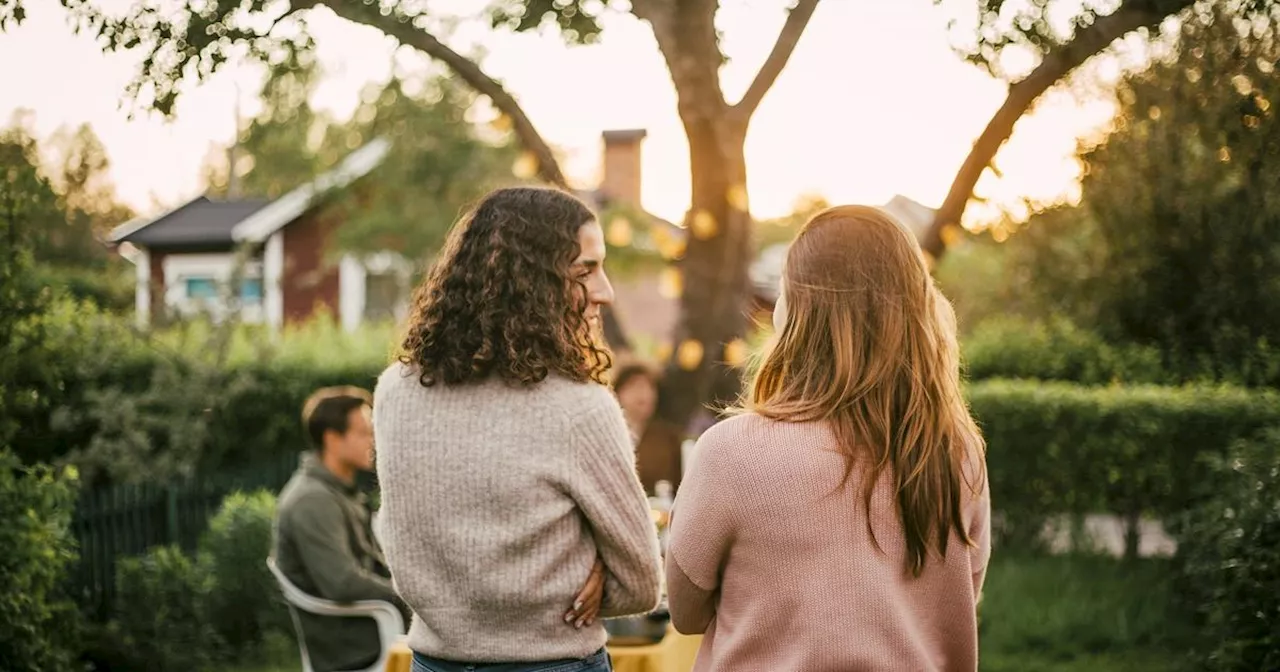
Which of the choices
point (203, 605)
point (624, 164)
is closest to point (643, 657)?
point (203, 605)

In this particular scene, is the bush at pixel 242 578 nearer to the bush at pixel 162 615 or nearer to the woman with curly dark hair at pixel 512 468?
the bush at pixel 162 615

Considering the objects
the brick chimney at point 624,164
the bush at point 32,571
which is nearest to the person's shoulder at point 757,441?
the bush at point 32,571

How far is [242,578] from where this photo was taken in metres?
7.17

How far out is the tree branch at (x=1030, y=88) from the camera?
6109mm

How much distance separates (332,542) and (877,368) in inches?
130

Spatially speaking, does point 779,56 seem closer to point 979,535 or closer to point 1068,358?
point 979,535

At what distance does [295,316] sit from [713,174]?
20.5 metres

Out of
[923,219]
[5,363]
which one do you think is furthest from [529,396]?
[923,219]

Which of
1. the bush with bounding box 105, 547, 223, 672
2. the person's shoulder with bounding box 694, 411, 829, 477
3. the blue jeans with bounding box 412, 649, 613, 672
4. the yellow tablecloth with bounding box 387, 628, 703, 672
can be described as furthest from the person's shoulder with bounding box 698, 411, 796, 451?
the bush with bounding box 105, 547, 223, 672

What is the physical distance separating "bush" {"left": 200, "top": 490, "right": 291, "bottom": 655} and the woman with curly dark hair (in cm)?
517

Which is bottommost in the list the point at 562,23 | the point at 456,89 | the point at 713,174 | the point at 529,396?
the point at 529,396

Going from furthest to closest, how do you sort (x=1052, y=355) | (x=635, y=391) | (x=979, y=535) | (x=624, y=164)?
(x=624, y=164) < (x=1052, y=355) < (x=635, y=391) < (x=979, y=535)

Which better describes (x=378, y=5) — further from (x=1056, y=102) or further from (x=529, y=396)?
(x=529, y=396)

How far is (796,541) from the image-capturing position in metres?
2.01
